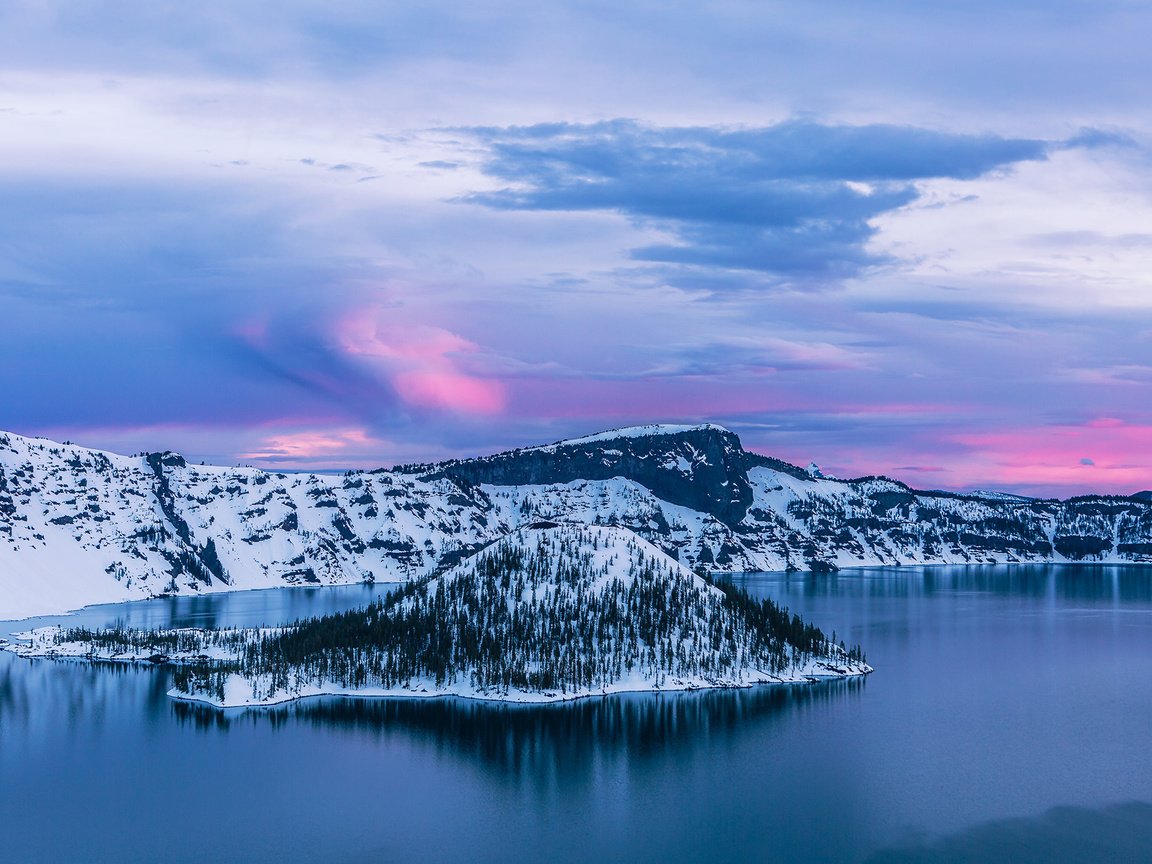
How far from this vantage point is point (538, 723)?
17938cm

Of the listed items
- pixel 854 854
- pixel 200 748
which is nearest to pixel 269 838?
pixel 200 748

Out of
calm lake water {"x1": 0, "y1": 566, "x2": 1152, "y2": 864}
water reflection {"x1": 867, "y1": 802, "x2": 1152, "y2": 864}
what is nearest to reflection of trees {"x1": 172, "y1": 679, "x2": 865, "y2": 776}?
calm lake water {"x1": 0, "y1": 566, "x2": 1152, "y2": 864}

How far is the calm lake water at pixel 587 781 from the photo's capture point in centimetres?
11888

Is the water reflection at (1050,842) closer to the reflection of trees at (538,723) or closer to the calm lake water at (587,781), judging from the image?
the calm lake water at (587,781)

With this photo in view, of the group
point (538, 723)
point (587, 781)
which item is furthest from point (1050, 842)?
point (538, 723)

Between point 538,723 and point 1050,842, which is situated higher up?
point 538,723

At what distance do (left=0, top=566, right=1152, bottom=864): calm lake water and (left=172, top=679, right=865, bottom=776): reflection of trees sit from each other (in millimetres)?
635

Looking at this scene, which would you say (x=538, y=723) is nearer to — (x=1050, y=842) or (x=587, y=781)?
(x=587, y=781)

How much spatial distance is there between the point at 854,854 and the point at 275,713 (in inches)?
4250

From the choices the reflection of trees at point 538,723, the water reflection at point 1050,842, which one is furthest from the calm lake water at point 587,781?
the reflection of trees at point 538,723

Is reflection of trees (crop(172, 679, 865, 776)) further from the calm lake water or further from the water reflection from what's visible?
the water reflection

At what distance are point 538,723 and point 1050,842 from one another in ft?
271

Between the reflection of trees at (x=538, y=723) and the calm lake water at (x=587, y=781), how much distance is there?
0.64 m

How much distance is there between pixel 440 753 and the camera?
160m
